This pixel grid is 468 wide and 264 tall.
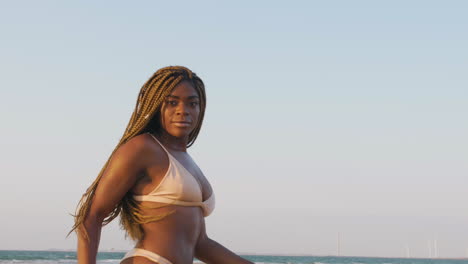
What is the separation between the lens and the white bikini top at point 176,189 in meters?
2.95

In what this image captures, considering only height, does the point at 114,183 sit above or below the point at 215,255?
above

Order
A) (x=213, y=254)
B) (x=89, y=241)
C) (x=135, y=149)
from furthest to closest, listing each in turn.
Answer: (x=213, y=254), (x=135, y=149), (x=89, y=241)

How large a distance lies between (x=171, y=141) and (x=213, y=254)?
0.60m

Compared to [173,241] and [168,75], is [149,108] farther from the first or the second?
[173,241]

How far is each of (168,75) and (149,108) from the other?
0.17 meters

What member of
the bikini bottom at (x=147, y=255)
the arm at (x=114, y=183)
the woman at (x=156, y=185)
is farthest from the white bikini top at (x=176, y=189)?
the bikini bottom at (x=147, y=255)

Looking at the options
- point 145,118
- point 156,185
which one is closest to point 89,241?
point 156,185

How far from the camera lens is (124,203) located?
302 cm

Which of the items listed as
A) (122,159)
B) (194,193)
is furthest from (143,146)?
(194,193)

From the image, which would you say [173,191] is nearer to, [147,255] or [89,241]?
[147,255]

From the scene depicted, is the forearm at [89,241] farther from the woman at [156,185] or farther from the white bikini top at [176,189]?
the white bikini top at [176,189]

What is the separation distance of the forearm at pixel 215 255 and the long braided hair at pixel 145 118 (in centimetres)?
42

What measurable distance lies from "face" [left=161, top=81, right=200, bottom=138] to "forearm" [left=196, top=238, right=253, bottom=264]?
1.87 ft

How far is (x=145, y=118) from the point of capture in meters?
3.09
